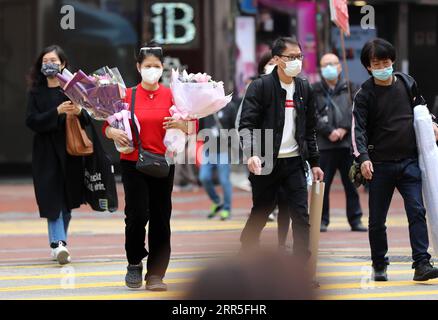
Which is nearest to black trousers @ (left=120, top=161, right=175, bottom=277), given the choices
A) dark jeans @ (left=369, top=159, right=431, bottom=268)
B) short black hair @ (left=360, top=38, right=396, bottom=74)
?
dark jeans @ (left=369, top=159, right=431, bottom=268)

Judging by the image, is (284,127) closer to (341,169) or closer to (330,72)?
(330,72)

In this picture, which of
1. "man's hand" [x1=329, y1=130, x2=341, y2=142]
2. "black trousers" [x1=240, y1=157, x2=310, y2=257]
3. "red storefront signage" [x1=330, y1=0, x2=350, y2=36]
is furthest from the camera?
"man's hand" [x1=329, y1=130, x2=341, y2=142]

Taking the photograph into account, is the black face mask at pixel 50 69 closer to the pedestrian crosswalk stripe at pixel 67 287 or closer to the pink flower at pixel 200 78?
the pedestrian crosswalk stripe at pixel 67 287

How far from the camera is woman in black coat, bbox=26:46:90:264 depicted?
32.5 feet

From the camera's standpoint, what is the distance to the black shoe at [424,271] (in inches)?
331

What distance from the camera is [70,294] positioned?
26.5ft

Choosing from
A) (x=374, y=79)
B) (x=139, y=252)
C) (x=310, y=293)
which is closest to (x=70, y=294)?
(x=139, y=252)

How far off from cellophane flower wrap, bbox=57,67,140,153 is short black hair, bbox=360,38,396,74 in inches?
75.5

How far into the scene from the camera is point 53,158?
10.1m

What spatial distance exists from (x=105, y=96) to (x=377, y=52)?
2115mm

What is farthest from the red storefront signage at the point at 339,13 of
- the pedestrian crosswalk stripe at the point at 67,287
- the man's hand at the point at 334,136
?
the pedestrian crosswalk stripe at the point at 67,287

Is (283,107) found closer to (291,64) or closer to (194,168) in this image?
(291,64)

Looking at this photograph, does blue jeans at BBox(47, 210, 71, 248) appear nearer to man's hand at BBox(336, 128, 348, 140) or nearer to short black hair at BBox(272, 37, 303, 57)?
short black hair at BBox(272, 37, 303, 57)
